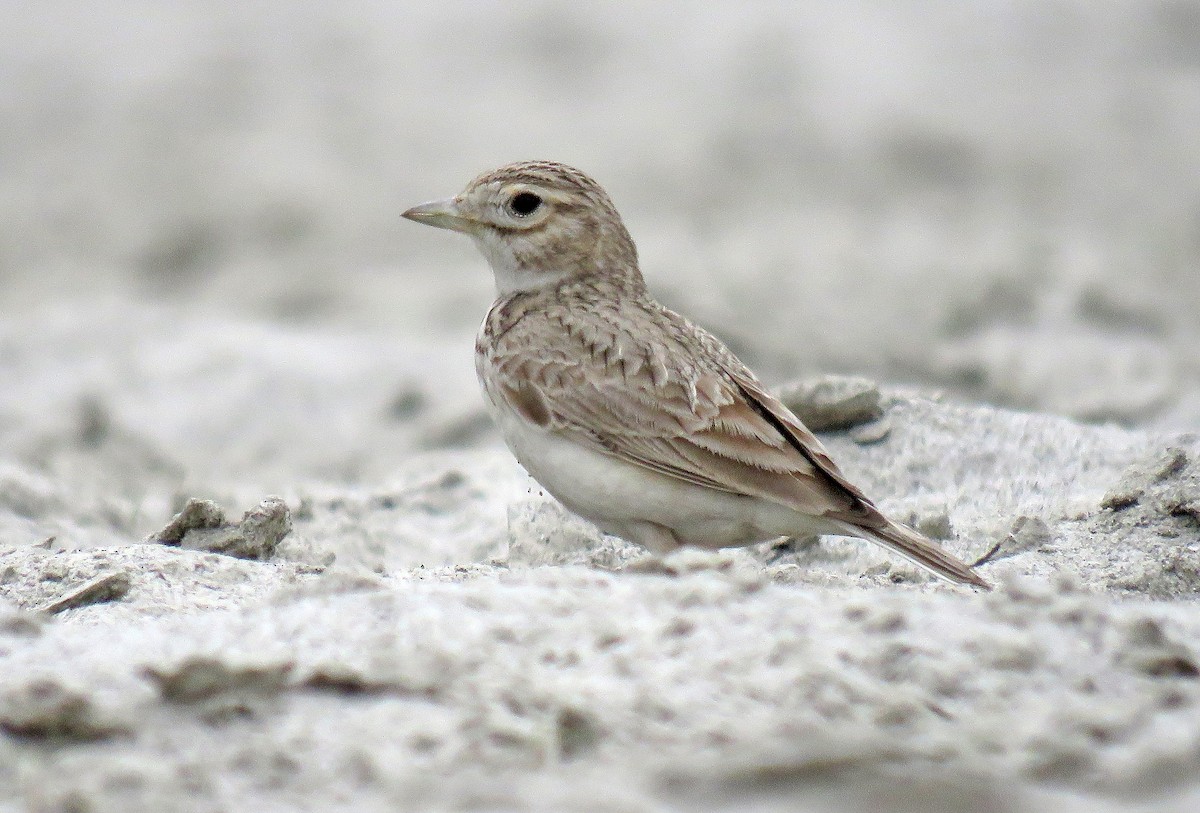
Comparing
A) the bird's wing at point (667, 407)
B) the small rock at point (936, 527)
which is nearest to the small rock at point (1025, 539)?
the small rock at point (936, 527)

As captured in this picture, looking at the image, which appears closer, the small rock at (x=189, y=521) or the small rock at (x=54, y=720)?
the small rock at (x=54, y=720)

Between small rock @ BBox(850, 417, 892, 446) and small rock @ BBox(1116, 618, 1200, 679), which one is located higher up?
small rock @ BBox(850, 417, 892, 446)

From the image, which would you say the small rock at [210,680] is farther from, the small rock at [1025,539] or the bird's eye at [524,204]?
the bird's eye at [524,204]

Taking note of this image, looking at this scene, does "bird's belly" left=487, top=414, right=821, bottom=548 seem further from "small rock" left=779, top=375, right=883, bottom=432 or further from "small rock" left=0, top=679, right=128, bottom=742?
"small rock" left=0, top=679, right=128, bottom=742

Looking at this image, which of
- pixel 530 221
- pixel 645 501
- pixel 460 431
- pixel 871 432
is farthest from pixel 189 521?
pixel 460 431

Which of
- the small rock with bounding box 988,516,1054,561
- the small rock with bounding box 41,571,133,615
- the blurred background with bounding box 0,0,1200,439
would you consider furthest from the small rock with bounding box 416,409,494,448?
the small rock with bounding box 41,571,133,615

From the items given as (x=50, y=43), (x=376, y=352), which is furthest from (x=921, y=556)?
(x=50, y=43)
